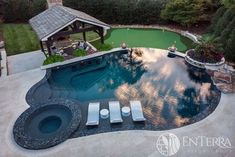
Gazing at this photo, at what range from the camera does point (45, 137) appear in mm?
14242

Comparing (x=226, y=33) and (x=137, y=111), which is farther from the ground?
(x=226, y=33)

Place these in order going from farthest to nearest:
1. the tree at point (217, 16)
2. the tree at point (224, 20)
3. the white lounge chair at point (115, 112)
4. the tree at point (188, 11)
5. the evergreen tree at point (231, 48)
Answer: the tree at point (188, 11) < the tree at point (217, 16) < the tree at point (224, 20) < the evergreen tree at point (231, 48) < the white lounge chair at point (115, 112)

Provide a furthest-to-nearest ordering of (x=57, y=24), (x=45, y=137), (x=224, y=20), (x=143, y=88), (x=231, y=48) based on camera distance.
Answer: (x=224, y=20), (x=57, y=24), (x=231, y=48), (x=143, y=88), (x=45, y=137)

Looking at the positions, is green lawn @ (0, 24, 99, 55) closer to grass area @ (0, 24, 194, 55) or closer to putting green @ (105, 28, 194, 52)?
grass area @ (0, 24, 194, 55)

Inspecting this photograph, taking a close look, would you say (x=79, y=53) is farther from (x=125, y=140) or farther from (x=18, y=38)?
(x=125, y=140)

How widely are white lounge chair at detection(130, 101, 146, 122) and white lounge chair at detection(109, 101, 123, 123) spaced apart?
89 cm

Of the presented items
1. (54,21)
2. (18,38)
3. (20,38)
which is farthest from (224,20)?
(18,38)

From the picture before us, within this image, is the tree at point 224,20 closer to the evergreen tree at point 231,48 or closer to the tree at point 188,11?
the evergreen tree at point 231,48
